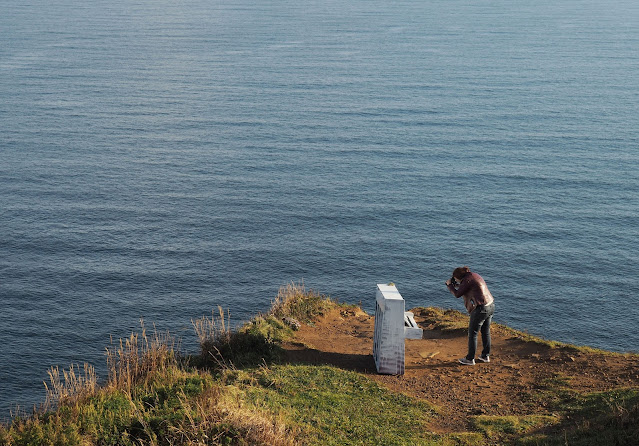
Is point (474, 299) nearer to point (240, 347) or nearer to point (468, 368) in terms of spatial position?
point (468, 368)

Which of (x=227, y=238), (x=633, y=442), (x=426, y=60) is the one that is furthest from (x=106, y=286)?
(x=426, y=60)

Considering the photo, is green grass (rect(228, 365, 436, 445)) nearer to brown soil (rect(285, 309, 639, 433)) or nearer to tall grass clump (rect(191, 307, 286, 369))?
brown soil (rect(285, 309, 639, 433))

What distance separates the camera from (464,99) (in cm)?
Answer: 6850

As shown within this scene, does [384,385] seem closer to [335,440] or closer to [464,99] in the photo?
[335,440]

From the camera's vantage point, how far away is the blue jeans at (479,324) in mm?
14164

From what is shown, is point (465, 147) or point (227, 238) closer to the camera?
point (227, 238)

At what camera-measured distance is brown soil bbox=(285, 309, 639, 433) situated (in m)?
12.8

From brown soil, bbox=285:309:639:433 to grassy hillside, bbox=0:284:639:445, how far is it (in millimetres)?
393

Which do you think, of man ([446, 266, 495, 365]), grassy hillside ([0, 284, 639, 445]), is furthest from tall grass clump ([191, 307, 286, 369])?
man ([446, 266, 495, 365])

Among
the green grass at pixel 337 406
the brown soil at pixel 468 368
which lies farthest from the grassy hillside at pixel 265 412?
the brown soil at pixel 468 368

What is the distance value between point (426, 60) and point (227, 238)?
2333 inches

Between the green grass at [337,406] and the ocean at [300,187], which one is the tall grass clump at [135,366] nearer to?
the green grass at [337,406]

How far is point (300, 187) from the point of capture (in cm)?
4566

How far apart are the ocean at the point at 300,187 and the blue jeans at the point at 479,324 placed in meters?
14.0
